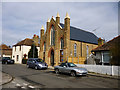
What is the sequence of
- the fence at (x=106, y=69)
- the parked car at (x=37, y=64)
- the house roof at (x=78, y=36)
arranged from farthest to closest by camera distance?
1. the house roof at (x=78, y=36)
2. the parked car at (x=37, y=64)
3. the fence at (x=106, y=69)

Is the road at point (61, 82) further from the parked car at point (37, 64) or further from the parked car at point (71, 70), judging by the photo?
the parked car at point (37, 64)

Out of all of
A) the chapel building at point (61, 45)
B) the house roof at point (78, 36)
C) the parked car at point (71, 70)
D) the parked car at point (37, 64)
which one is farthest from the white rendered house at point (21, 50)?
the parked car at point (71, 70)

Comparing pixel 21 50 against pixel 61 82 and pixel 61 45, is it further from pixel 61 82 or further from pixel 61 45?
pixel 61 82

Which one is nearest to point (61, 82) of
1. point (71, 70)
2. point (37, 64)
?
point (71, 70)

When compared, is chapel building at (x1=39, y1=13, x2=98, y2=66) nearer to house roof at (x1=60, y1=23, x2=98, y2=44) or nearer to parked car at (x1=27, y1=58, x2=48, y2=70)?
house roof at (x1=60, y1=23, x2=98, y2=44)

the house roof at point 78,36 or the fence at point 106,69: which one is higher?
the house roof at point 78,36

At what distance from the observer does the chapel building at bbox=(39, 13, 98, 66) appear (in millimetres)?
22547

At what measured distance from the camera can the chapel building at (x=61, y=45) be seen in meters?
22.5

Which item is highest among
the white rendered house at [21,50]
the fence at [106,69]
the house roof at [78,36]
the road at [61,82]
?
the house roof at [78,36]

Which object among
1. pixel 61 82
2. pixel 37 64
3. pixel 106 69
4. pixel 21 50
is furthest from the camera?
pixel 21 50

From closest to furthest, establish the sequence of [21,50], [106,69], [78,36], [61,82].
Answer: [61,82] < [106,69] < [78,36] < [21,50]

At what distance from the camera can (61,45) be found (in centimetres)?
2423

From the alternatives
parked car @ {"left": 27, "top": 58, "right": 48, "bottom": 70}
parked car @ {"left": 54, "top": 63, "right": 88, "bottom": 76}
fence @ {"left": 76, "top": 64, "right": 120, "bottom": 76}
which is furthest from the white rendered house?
fence @ {"left": 76, "top": 64, "right": 120, "bottom": 76}

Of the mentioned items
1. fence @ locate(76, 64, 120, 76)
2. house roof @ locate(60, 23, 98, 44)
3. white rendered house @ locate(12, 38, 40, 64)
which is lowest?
fence @ locate(76, 64, 120, 76)
